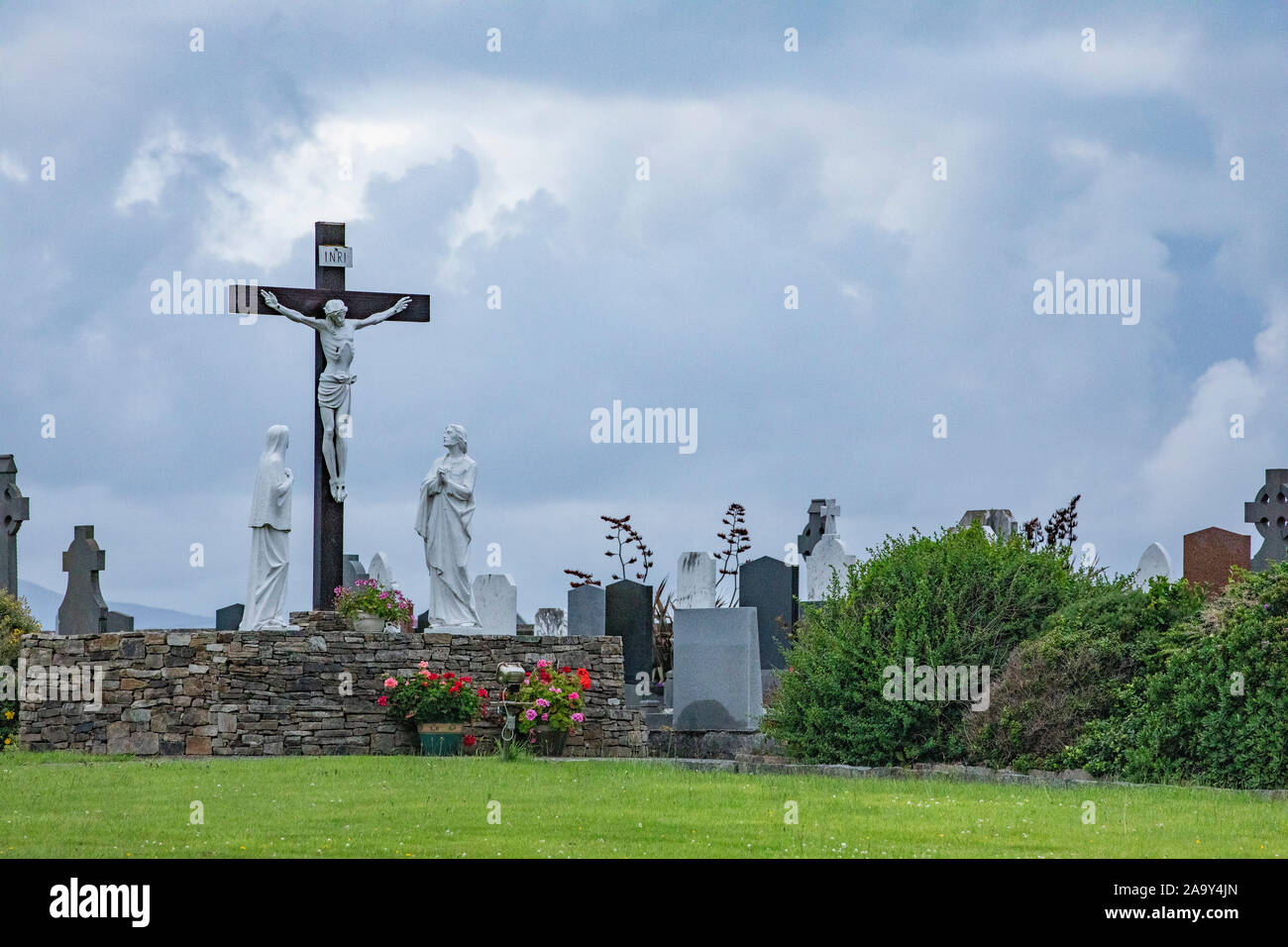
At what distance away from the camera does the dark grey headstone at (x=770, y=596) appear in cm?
2178

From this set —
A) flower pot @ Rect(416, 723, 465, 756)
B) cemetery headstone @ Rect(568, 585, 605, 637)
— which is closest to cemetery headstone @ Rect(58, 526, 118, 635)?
cemetery headstone @ Rect(568, 585, 605, 637)

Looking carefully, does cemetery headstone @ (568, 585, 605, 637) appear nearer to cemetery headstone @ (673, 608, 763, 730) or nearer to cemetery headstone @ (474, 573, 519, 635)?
cemetery headstone @ (474, 573, 519, 635)

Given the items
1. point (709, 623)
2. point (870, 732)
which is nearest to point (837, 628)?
point (870, 732)

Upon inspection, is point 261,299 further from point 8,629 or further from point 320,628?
point 8,629

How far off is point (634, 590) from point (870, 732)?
6991 millimetres

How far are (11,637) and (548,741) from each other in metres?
8.24

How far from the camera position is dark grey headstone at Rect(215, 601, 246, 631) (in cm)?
2472

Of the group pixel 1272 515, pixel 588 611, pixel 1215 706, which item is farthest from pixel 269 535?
pixel 1272 515

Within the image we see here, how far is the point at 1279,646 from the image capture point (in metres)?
13.2

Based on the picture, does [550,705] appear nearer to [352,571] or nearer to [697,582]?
[697,582]

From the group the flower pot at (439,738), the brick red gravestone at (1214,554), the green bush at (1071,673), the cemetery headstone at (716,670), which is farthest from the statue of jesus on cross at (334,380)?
the brick red gravestone at (1214,554)

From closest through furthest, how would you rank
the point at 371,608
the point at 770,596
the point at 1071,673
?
the point at 1071,673 < the point at 371,608 < the point at 770,596

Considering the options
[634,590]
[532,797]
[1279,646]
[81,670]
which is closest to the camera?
[532,797]

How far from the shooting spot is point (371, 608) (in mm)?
18719
